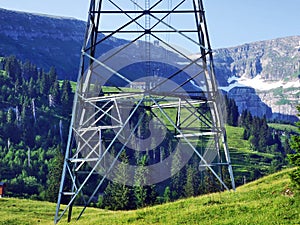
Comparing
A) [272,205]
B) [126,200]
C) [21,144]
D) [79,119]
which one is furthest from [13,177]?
[272,205]

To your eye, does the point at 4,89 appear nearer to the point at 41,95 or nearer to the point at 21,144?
the point at 41,95

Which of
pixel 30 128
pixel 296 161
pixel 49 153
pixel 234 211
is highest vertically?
pixel 296 161

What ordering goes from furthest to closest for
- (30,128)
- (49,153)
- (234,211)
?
(30,128) < (49,153) < (234,211)

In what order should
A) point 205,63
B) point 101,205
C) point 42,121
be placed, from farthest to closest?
point 42,121 < point 101,205 < point 205,63

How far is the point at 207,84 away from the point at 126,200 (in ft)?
176

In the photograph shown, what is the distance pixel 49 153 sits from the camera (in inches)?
5615

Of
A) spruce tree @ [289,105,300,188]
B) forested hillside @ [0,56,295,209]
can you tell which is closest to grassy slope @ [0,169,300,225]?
spruce tree @ [289,105,300,188]

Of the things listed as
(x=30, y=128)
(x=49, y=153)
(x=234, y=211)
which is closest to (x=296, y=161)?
(x=234, y=211)

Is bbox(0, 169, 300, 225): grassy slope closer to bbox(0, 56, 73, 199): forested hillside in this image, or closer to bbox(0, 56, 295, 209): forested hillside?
bbox(0, 56, 295, 209): forested hillside

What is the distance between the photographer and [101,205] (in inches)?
3295

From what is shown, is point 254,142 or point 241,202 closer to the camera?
point 241,202

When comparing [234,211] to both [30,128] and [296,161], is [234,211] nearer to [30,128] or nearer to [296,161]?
[296,161]

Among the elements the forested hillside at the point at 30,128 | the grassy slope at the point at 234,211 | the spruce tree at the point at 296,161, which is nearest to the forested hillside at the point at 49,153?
the forested hillside at the point at 30,128

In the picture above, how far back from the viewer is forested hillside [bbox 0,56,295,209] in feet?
284
